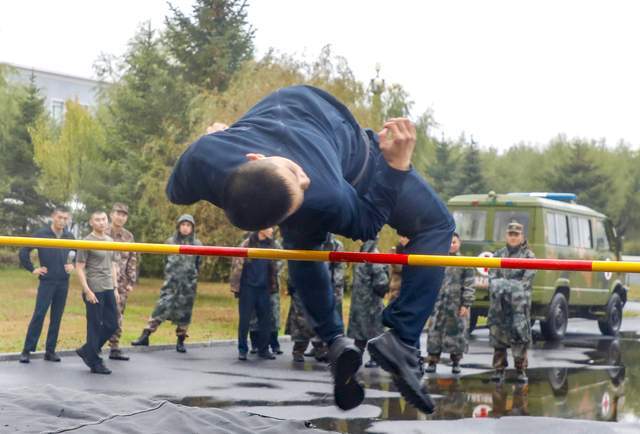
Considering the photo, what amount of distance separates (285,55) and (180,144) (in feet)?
11.1

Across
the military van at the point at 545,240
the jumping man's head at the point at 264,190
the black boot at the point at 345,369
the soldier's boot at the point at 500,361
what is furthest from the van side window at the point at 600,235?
the jumping man's head at the point at 264,190

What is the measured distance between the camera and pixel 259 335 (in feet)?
42.5

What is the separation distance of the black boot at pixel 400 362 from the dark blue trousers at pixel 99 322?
6425 mm

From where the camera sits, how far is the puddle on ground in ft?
29.4

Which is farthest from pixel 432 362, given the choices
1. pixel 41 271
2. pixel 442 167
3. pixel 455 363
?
pixel 442 167

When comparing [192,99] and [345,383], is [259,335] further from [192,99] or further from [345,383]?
[192,99]

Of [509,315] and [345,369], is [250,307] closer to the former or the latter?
[509,315]

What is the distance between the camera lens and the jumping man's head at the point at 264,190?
3857 millimetres

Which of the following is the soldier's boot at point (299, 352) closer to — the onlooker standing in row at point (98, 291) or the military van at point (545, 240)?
the onlooker standing in row at point (98, 291)

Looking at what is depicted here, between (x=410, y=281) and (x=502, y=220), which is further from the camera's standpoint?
(x=502, y=220)

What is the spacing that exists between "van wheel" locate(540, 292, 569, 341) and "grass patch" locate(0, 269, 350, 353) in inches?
197

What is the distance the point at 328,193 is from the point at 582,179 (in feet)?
135

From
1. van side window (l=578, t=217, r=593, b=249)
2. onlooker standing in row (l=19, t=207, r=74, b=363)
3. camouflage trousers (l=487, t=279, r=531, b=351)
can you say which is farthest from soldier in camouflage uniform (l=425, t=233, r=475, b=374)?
van side window (l=578, t=217, r=593, b=249)

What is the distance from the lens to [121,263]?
38.1ft
